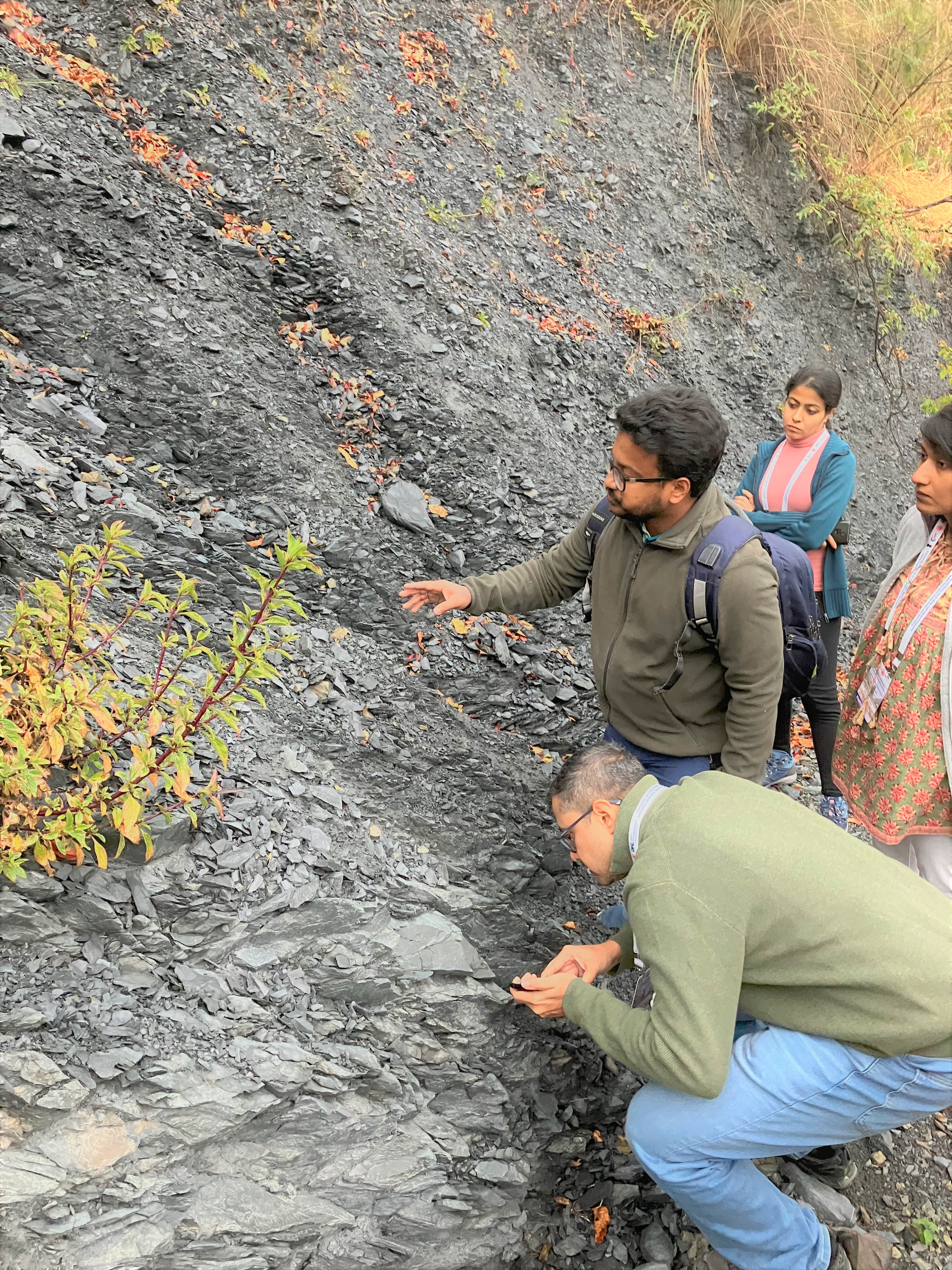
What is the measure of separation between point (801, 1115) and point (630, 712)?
4.19ft

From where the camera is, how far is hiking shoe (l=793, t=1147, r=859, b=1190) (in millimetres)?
3236

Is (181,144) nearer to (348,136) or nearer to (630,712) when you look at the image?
(348,136)

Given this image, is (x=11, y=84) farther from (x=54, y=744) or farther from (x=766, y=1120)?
(x=766, y=1120)

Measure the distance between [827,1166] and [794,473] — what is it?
2.88 meters

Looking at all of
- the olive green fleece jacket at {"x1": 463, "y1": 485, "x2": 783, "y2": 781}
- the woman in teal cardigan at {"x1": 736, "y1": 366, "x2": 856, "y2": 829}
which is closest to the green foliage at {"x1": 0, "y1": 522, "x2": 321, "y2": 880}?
the olive green fleece jacket at {"x1": 463, "y1": 485, "x2": 783, "y2": 781}

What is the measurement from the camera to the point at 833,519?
4.24m

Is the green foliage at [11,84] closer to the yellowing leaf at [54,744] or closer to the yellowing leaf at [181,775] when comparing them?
the yellowing leaf at [54,744]

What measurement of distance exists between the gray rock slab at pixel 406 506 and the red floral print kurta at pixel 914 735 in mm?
2373

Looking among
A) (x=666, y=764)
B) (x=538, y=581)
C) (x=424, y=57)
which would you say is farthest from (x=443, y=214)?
(x=666, y=764)

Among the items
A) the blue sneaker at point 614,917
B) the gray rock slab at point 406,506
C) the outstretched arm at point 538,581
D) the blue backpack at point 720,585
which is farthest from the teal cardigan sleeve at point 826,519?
the blue sneaker at point 614,917

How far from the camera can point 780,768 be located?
3893 mm

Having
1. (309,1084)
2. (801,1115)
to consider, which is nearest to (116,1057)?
(309,1084)

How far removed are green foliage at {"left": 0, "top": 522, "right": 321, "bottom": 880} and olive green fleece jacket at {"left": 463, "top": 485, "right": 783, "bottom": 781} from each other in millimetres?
1098

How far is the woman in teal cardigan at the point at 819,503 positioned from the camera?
4.20 metres
